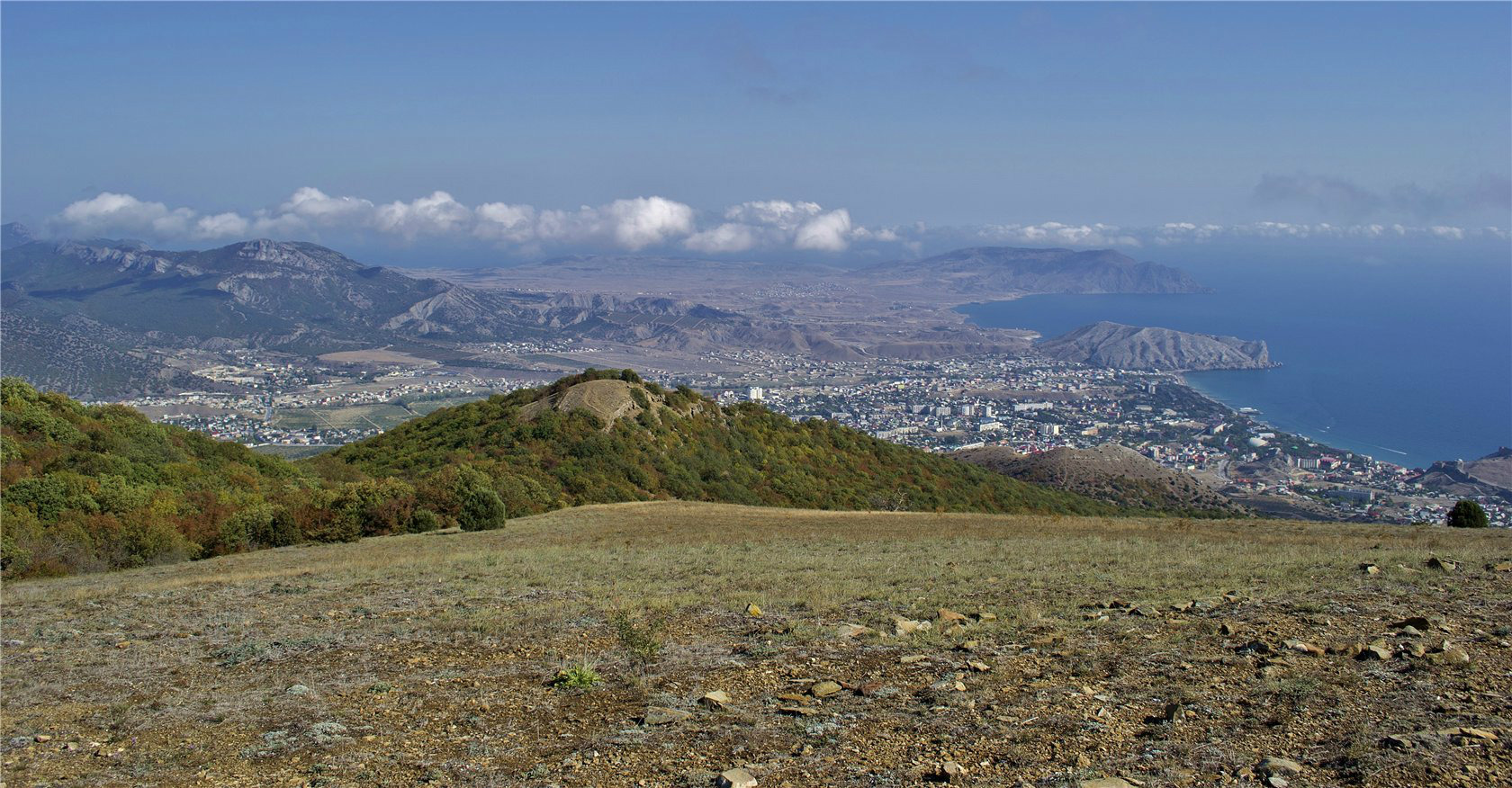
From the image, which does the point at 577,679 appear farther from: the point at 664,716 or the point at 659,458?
the point at 659,458

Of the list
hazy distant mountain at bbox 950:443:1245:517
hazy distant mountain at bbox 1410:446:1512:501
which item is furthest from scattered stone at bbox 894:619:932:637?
hazy distant mountain at bbox 1410:446:1512:501

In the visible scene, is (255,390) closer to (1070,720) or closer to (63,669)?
(63,669)

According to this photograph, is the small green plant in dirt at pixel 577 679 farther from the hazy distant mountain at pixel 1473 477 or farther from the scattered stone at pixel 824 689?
the hazy distant mountain at pixel 1473 477

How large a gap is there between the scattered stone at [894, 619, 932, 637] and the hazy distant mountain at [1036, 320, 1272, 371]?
398ft

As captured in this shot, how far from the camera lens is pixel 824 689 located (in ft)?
22.6

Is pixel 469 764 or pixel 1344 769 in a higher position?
pixel 1344 769

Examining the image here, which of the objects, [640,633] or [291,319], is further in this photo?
[291,319]

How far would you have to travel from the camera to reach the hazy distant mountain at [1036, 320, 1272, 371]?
409 ft

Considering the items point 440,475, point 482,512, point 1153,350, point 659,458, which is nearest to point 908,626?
point 482,512

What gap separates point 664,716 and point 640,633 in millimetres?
2357

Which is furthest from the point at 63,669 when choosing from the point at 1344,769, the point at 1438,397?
the point at 1438,397

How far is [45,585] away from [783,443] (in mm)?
27091

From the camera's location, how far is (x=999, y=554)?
14641 millimetres

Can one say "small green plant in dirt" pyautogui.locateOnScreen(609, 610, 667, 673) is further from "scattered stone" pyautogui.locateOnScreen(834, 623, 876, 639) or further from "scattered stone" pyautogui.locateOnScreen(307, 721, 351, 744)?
"scattered stone" pyautogui.locateOnScreen(307, 721, 351, 744)
